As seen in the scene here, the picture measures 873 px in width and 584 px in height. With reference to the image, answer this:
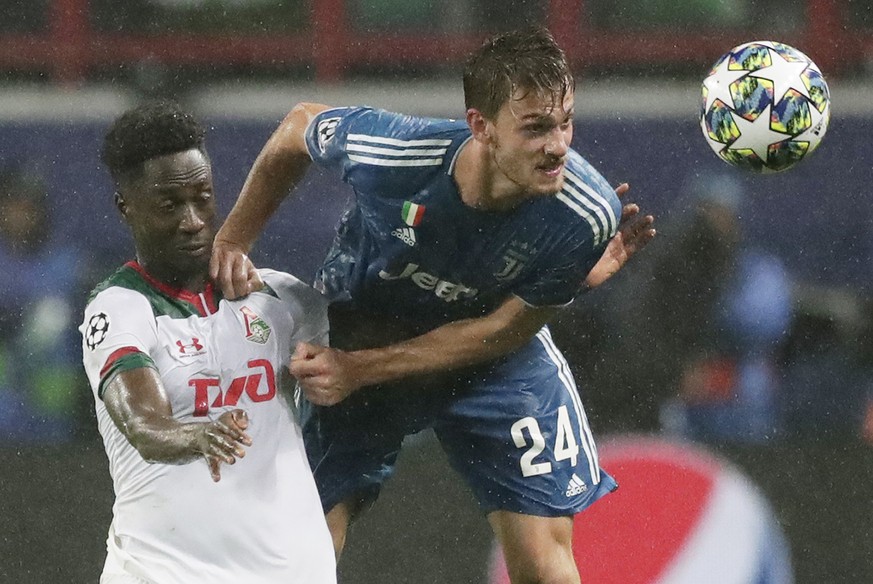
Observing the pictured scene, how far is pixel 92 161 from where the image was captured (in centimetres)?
467

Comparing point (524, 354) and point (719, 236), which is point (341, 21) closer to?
point (719, 236)

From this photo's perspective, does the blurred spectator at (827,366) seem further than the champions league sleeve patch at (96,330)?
Yes

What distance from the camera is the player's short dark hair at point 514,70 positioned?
279cm

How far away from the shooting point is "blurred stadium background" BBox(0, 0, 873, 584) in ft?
14.1

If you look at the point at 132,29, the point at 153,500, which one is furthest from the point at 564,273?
the point at 132,29

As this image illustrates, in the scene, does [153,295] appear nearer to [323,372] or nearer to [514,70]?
[323,372]

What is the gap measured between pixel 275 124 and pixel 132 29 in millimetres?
1085

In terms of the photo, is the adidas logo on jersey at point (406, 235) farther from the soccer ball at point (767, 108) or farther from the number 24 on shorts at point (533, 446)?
the soccer ball at point (767, 108)

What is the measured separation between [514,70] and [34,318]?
86.9 inches

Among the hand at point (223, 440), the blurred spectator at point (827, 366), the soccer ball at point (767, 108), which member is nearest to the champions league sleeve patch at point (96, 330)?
the hand at point (223, 440)

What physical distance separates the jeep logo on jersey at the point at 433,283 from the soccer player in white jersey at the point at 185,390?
40cm

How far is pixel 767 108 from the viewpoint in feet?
10.4

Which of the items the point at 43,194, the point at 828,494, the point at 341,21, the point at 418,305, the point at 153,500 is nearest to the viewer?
the point at 153,500

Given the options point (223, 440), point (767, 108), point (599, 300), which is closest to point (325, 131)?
point (767, 108)
